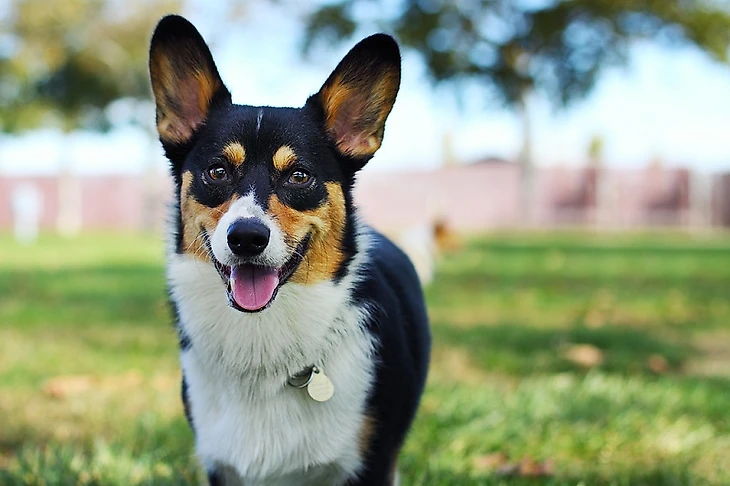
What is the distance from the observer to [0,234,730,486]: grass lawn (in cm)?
322

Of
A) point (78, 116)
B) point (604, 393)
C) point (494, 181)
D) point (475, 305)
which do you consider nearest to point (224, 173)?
point (604, 393)

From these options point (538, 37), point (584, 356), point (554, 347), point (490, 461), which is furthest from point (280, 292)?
point (538, 37)

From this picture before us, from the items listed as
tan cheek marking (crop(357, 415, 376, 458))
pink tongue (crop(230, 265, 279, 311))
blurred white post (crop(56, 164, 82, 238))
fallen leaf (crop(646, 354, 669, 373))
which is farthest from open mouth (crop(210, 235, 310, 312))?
blurred white post (crop(56, 164, 82, 238))

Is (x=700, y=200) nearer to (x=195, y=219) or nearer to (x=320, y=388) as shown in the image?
(x=320, y=388)

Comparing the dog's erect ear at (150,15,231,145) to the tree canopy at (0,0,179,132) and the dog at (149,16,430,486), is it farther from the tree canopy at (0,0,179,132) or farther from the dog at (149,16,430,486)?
the tree canopy at (0,0,179,132)

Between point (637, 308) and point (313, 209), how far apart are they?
20.4 feet

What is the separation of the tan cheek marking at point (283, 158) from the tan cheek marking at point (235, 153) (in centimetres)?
9

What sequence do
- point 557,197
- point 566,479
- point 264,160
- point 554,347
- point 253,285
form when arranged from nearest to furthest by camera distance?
point 253,285
point 264,160
point 566,479
point 554,347
point 557,197

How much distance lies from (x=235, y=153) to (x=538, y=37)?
21.2m

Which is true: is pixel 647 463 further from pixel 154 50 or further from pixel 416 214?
pixel 416 214

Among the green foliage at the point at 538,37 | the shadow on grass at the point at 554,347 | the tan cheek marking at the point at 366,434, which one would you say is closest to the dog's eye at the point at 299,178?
the tan cheek marking at the point at 366,434

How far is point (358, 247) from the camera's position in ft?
7.86

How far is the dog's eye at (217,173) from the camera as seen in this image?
2.20m

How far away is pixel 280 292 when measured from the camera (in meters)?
2.25
